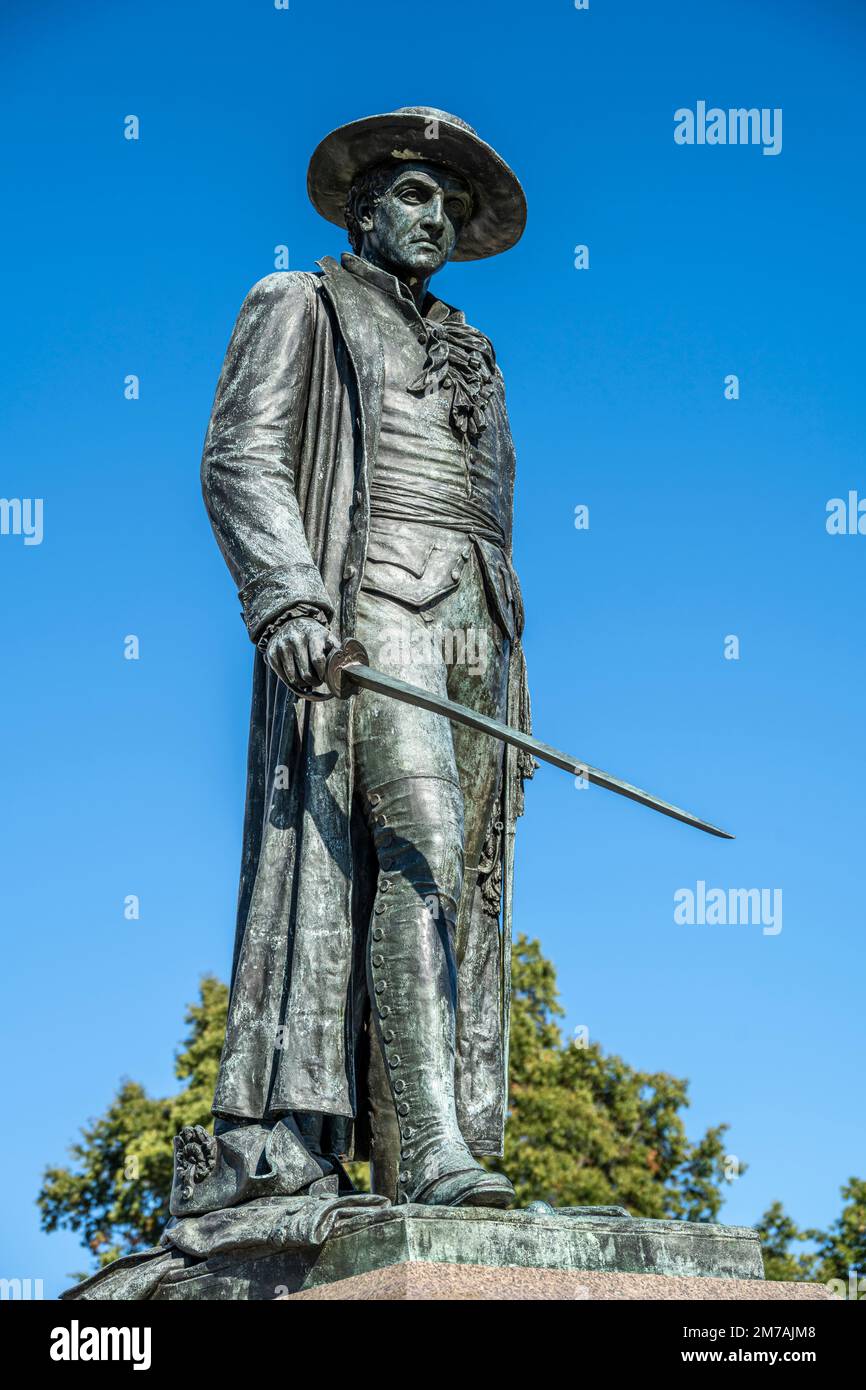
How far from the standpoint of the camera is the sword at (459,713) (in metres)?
7.53

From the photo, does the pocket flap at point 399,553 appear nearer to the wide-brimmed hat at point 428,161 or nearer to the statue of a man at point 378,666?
the statue of a man at point 378,666

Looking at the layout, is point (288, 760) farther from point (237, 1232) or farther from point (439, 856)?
point (237, 1232)

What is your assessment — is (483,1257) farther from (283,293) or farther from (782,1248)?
(782,1248)

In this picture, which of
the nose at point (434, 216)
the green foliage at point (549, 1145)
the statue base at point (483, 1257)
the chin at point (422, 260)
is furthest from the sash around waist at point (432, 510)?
the green foliage at point (549, 1145)

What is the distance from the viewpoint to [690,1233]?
23.1 feet

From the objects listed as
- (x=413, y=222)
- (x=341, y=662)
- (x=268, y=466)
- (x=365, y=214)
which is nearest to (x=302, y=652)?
(x=341, y=662)


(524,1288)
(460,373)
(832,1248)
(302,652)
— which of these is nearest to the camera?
(524,1288)

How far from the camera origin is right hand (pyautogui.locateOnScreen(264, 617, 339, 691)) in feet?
24.9

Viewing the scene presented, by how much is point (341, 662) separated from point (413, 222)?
223 cm

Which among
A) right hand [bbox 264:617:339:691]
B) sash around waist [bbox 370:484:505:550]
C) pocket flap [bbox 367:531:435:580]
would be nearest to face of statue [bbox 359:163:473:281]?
sash around waist [bbox 370:484:505:550]

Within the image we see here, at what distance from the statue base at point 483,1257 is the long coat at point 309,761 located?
69 centimetres

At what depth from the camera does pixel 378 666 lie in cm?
799

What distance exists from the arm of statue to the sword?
111 mm
